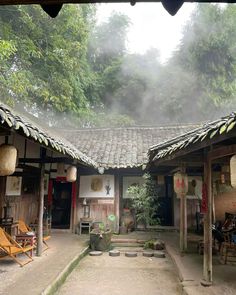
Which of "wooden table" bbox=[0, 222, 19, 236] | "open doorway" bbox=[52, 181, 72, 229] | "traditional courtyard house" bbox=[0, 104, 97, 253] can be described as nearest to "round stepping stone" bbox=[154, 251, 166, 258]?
"traditional courtyard house" bbox=[0, 104, 97, 253]

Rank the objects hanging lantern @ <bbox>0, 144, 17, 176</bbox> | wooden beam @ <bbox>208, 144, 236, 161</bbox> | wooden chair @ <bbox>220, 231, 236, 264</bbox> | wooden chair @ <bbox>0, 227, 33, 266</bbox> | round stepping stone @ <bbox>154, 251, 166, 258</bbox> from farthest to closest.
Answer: round stepping stone @ <bbox>154, 251, 166, 258</bbox>
wooden chair @ <bbox>220, 231, 236, 264</bbox>
wooden chair @ <bbox>0, 227, 33, 266</bbox>
wooden beam @ <bbox>208, 144, 236, 161</bbox>
hanging lantern @ <bbox>0, 144, 17, 176</bbox>

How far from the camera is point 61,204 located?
47.7 ft

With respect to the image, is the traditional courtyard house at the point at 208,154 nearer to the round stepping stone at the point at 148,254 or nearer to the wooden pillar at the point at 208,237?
the wooden pillar at the point at 208,237

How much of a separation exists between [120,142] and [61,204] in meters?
4.26

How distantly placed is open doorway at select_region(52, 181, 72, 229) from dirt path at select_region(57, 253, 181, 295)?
221 inches

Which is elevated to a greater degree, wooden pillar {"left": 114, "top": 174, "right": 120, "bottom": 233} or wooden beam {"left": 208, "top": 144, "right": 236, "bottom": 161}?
wooden beam {"left": 208, "top": 144, "right": 236, "bottom": 161}

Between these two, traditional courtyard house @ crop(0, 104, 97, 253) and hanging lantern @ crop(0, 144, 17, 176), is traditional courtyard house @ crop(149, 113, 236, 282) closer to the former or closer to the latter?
traditional courtyard house @ crop(0, 104, 97, 253)

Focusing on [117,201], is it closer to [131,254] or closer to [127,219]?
[127,219]

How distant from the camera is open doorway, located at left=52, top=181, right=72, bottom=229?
13867mm

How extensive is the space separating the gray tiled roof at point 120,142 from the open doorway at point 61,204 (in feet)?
7.34

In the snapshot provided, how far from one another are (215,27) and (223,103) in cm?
713

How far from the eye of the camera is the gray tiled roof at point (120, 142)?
11.7 metres

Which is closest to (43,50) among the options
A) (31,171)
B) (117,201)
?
(31,171)

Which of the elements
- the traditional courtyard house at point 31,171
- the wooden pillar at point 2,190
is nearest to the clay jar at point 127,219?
the traditional courtyard house at point 31,171
